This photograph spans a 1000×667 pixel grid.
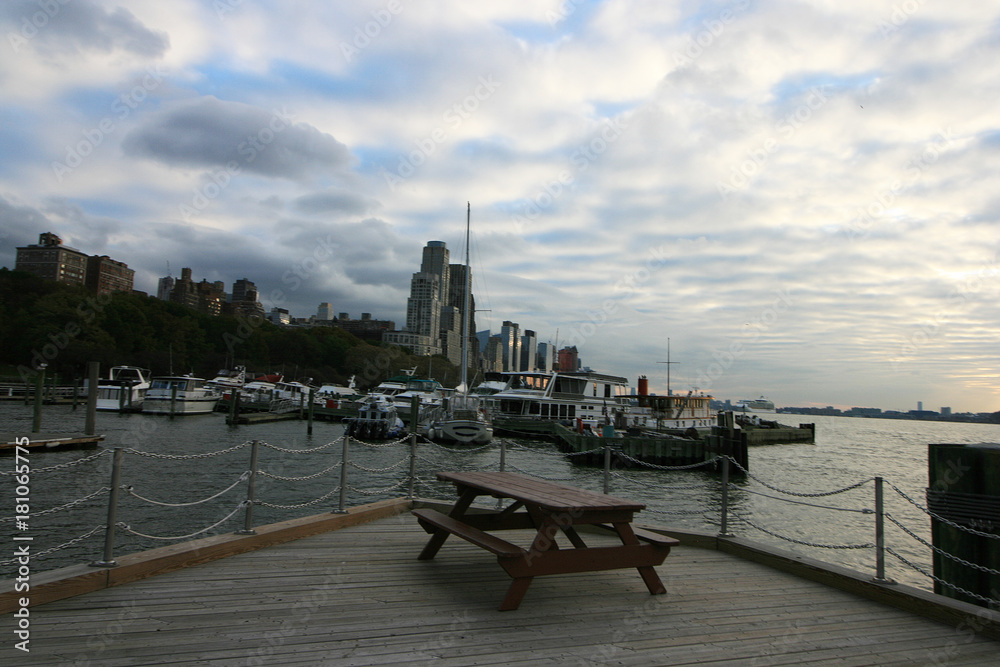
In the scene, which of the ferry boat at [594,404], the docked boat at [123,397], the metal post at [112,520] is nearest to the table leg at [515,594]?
the metal post at [112,520]

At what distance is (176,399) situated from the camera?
149ft

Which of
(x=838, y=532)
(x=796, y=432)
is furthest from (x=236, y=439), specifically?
(x=796, y=432)

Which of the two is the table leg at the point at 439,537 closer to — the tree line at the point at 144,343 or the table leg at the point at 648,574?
the table leg at the point at 648,574

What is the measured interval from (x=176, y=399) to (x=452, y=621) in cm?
4851

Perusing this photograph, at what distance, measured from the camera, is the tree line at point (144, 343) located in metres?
66.3

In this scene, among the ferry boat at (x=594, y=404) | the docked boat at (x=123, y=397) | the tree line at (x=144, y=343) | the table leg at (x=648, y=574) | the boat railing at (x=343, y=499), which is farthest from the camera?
the tree line at (x=144, y=343)

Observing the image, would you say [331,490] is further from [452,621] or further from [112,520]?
[452,621]

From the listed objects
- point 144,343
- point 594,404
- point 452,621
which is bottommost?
point 594,404

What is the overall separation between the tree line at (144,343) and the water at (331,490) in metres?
34.4

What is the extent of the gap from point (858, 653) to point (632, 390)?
151 feet

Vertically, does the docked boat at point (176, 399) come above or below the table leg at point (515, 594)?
below

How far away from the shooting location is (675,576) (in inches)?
216

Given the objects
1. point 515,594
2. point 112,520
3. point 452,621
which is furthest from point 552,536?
Answer: point 112,520

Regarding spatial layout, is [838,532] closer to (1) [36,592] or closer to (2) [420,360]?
(1) [36,592]
